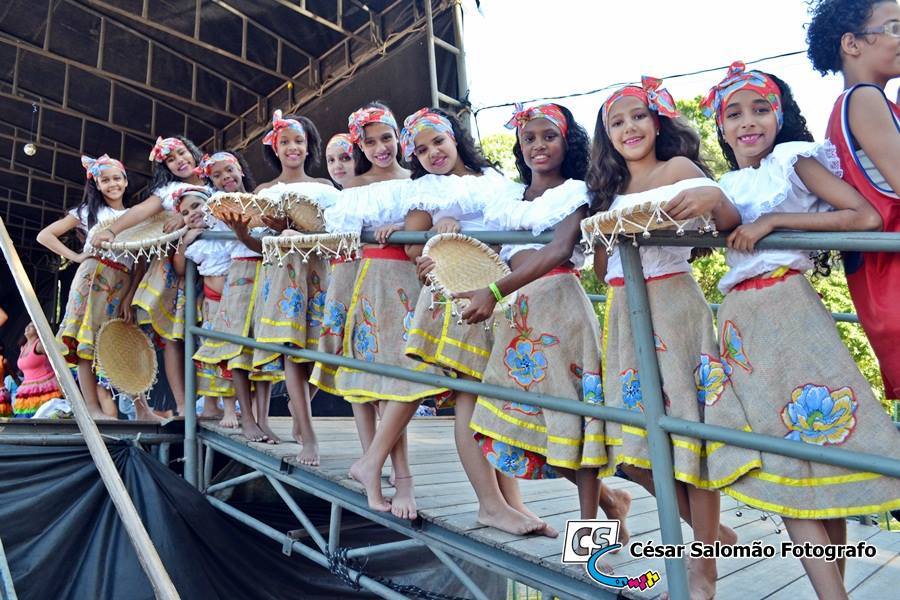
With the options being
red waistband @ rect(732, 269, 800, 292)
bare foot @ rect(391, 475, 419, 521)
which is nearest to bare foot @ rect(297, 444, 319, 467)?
bare foot @ rect(391, 475, 419, 521)

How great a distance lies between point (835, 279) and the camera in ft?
46.7

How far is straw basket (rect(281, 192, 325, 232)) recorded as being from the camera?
290 cm

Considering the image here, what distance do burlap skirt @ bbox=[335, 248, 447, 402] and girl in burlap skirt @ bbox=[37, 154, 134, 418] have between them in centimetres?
191

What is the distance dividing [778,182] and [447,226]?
3.46 feet

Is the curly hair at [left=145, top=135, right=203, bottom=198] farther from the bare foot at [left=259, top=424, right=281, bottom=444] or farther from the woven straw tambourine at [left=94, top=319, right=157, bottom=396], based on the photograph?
the bare foot at [left=259, top=424, right=281, bottom=444]

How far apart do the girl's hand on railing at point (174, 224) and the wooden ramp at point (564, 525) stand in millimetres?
961

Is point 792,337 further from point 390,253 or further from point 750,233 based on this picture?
point 390,253

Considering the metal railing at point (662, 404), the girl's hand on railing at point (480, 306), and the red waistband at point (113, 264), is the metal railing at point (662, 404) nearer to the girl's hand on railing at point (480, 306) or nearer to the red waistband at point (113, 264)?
the girl's hand on railing at point (480, 306)

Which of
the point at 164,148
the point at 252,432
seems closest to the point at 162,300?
the point at 164,148

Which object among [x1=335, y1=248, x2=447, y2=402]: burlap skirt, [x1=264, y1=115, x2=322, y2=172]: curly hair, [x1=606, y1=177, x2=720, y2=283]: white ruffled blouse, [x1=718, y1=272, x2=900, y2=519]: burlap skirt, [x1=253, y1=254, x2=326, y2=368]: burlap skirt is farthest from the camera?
[x1=264, y1=115, x2=322, y2=172]: curly hair

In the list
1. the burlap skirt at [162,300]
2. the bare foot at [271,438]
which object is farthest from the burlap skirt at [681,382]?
the burlap skirt at [162,300]

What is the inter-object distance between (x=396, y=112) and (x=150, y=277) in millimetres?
4170

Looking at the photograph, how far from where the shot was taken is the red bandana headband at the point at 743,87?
6.15ft

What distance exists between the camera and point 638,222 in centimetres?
175
